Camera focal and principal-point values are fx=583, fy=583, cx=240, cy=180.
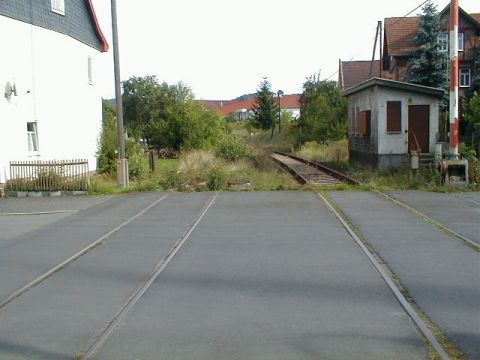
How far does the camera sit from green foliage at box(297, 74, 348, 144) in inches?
1752

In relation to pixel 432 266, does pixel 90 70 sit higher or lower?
higher

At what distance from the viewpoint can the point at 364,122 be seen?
2436 centimetres

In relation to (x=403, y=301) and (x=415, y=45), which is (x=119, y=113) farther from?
(x=415, y=45)

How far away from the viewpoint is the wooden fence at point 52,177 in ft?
59.8

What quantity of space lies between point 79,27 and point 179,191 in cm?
1119

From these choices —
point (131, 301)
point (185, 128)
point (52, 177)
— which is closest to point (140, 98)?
point (185, 128)

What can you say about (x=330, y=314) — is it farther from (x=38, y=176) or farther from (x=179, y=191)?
(x=38, y=176)

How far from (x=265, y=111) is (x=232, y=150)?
177 feet

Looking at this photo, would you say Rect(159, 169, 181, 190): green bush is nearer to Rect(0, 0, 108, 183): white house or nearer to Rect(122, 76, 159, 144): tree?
Rect(0, 0, 108, 183): white house

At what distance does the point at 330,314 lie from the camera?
578 cm

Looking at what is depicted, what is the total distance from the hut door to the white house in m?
13.7

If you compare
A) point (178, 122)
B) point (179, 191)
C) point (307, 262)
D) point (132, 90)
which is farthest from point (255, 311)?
point (132, 90)

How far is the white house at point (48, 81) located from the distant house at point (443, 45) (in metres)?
26.8

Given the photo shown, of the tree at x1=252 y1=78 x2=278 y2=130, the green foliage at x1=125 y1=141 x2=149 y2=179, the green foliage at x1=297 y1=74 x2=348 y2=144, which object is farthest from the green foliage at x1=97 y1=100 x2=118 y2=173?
the tree at x1=252 y1=78 x2=278 y2=130
